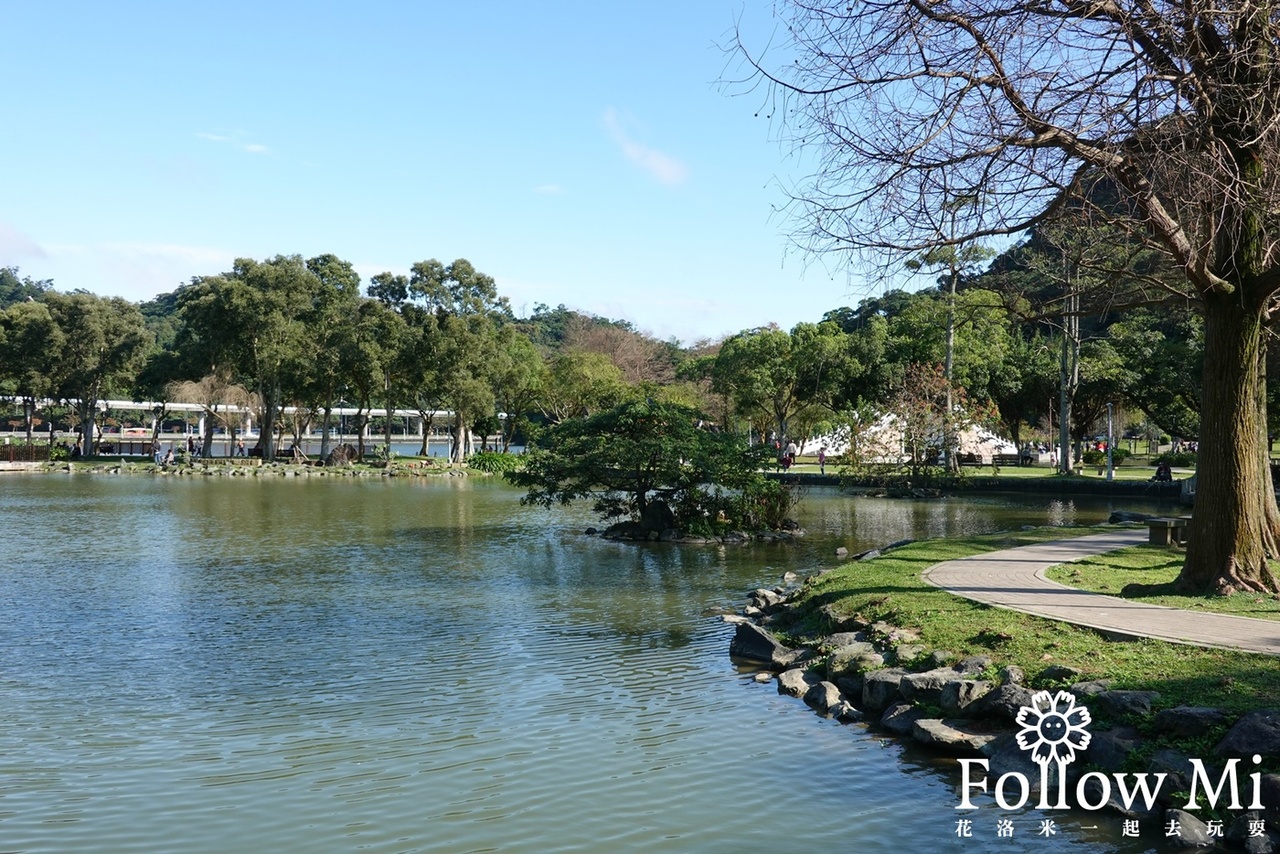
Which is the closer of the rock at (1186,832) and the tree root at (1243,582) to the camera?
the rock at (1186,832)

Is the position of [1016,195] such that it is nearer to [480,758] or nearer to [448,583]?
[480,758]

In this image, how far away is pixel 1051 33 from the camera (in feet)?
36.2

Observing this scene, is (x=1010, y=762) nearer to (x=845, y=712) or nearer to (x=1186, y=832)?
(x=1186, y=832)

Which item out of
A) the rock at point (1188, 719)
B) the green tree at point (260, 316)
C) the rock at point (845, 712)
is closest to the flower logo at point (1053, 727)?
the rock at point (1188, 719)

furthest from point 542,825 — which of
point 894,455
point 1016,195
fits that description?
point 894,455

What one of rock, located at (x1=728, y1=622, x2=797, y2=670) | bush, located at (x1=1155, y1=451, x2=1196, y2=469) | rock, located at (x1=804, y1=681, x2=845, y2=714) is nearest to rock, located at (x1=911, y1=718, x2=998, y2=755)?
rock, located at (x1=804, y1=681, x2=845, y2=714)

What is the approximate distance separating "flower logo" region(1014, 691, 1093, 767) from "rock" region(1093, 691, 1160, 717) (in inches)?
6.5

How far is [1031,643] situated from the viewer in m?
10.5

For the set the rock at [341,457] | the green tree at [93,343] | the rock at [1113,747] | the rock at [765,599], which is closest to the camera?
the rock at [1113,747]

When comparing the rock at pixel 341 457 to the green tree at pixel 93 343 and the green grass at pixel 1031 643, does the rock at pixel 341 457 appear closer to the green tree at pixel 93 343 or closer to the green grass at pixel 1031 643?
the green tree at pixel 93 343

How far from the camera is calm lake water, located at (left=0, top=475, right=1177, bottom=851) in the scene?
7.67m

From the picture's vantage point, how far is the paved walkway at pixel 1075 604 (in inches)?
408

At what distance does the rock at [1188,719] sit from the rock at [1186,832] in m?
0.83

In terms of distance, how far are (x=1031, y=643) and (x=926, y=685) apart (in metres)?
1.25
